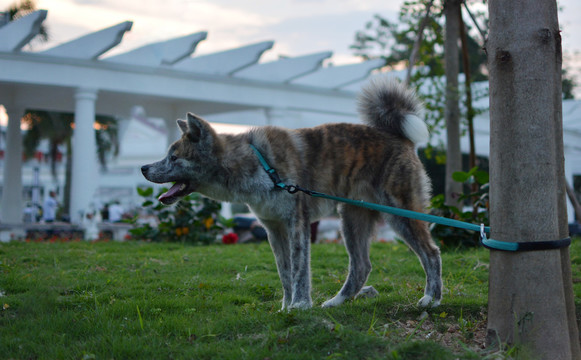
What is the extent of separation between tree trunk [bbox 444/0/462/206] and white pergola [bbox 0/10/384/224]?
5888 millimetres

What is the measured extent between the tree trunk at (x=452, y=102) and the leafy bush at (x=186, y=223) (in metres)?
4.00

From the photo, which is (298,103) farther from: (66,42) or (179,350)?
(179,350)

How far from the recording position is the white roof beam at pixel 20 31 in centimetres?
1236

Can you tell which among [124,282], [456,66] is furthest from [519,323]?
[456,66]

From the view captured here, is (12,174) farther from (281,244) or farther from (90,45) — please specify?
(281,244)

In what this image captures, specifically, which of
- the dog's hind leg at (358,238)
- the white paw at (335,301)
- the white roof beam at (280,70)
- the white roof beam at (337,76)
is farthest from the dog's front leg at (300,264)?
the white roof beam at (337,76)

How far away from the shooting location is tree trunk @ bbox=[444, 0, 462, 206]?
9.35 metres

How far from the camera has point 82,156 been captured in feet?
45.7

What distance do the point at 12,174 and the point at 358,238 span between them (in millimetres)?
14014

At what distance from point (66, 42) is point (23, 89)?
7.94 ft

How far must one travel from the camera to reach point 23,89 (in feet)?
50.0

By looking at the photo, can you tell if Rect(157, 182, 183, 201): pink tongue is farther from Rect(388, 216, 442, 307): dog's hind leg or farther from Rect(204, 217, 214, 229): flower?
Rect(204, 217, 214, 229): flower

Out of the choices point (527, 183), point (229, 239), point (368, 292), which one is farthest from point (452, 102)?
point (527, 183)

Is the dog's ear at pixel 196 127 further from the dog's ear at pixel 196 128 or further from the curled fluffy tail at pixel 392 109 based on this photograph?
the curled fluffy tail at pixel 392 109
